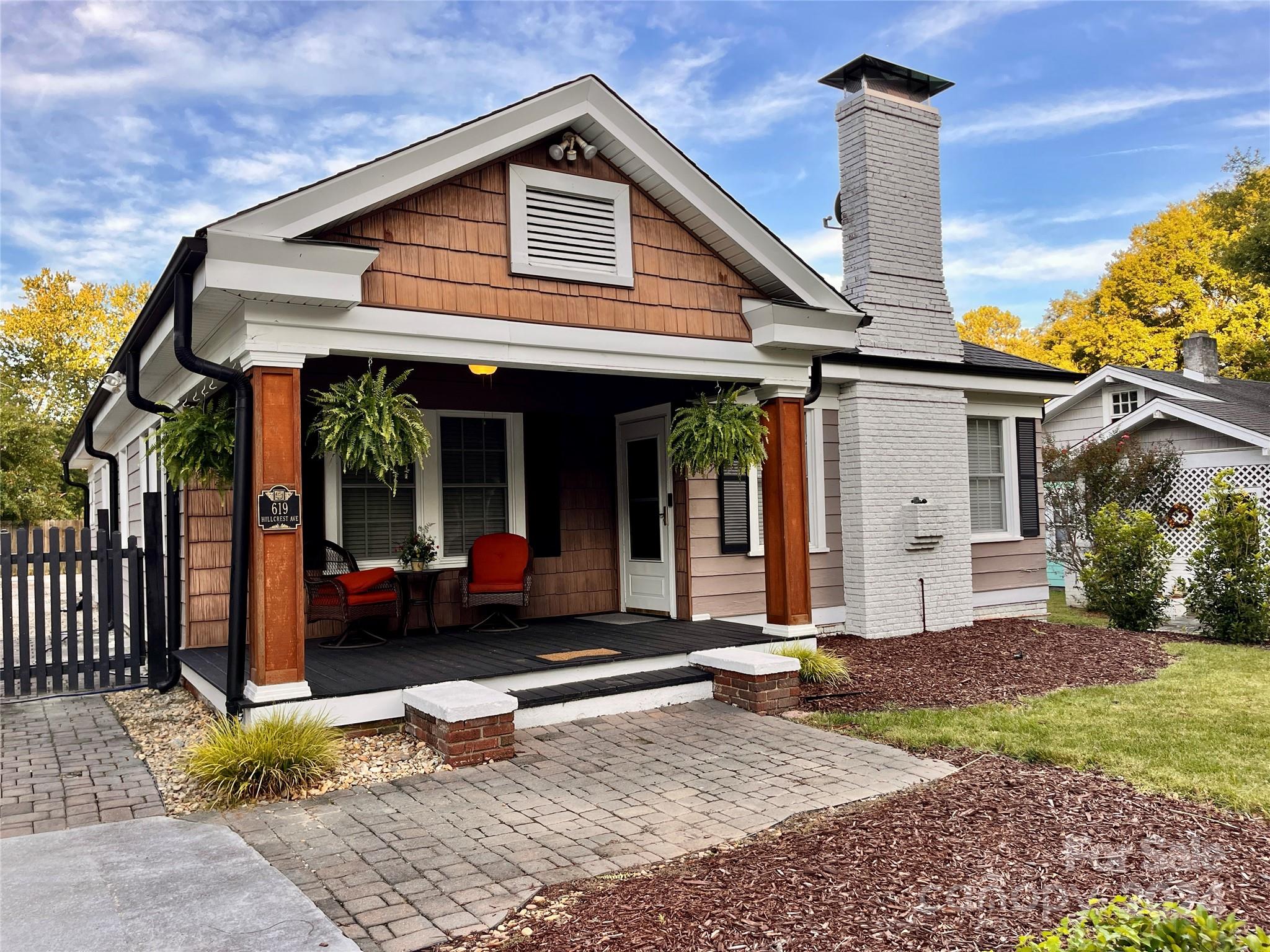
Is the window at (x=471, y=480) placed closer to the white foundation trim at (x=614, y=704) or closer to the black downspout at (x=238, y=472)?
the white foundation trim at (x=614, y=704)

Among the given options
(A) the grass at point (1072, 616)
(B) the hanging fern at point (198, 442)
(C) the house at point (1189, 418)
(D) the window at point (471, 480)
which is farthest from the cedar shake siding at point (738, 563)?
(C) the house at point (1189, 418)

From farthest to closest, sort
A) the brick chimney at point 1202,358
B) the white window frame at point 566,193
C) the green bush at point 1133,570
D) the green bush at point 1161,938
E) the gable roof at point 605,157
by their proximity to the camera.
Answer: the brick chimney at point 1202,358
the green bush at point 1133,570
the white window frame at point 566,193
the gable roof at point 605,157
the green bush at point 1161,938

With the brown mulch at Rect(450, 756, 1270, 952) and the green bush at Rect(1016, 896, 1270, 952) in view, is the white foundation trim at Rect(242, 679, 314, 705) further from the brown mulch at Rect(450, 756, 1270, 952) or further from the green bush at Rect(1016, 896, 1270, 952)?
the green bush at Rect(1016, 896, 1270, 952)

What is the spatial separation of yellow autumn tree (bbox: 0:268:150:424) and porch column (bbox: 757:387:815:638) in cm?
2704

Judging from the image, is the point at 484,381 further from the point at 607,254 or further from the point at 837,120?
the point at 837,120

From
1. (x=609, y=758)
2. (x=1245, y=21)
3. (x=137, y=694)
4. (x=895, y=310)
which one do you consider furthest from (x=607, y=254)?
(x=1245, y=21)

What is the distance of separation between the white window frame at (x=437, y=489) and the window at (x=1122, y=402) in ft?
45.0

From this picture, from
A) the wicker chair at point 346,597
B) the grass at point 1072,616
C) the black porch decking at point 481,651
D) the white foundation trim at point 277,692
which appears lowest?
the grass at point 1072,616

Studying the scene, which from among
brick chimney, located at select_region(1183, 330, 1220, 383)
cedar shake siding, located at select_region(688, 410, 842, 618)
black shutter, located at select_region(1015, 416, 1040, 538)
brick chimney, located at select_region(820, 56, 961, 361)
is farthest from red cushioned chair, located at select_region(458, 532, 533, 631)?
brick chimney, located at select_region(1183, 330, 1220, 383)

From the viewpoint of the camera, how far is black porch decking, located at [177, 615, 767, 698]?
5.76 meters

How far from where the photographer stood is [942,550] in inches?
378

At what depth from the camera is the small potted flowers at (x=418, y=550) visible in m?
7.93

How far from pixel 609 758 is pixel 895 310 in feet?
20.5

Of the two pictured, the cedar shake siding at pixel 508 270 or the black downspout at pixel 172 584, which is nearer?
the cedar shake siding at pixel 508 270
